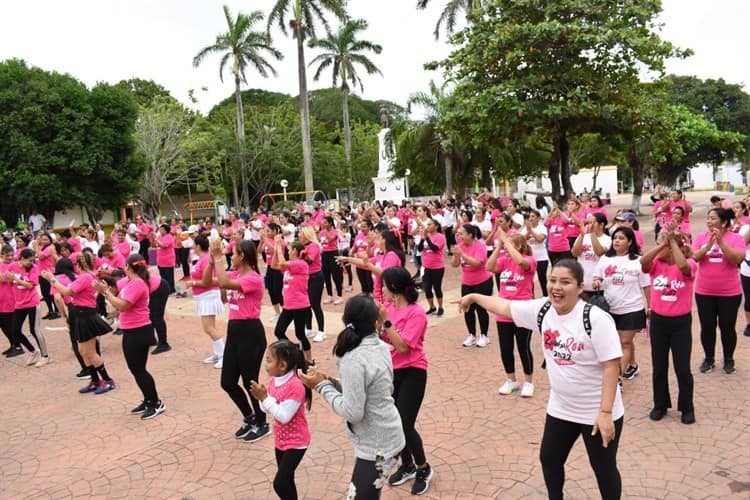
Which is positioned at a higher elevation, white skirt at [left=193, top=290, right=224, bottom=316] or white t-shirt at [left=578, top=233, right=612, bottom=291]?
white t-shirt at [left=578, top=233, right=612, bottom=291]

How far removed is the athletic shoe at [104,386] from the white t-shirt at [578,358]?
6.04m

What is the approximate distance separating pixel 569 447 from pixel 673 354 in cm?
235

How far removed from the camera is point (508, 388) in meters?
6.15

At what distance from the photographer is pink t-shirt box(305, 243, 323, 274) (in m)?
7.98

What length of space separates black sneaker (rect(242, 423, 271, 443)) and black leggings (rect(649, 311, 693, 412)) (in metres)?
3.73

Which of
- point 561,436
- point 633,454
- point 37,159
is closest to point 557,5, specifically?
point 633,454

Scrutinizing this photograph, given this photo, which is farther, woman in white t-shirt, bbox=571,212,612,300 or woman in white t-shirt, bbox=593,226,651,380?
woman in white t-shirt, bbox=571,212,612,300

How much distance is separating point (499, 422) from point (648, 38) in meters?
14.2

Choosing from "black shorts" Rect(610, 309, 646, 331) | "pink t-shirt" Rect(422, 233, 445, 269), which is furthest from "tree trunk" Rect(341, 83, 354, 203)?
"black shorts" Rect(610, 309, 646, 331)

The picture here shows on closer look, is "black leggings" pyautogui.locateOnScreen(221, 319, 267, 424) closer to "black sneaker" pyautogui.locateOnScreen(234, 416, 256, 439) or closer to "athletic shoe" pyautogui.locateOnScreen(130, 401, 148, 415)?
"black sneaker" pyautogui.locateOnScreen(234, 416, 256, 439)

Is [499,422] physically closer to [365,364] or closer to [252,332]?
[252,332]

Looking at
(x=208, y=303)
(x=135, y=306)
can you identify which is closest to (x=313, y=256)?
(x=208, y=303)

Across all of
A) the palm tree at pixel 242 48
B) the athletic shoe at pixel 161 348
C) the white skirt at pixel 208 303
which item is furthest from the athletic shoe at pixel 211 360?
the palm tree at pixel 242 48

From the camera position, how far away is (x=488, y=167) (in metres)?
26.5
